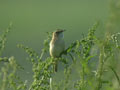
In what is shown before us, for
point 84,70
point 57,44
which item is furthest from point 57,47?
point 84,70

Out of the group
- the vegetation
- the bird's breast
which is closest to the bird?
the bird's breast

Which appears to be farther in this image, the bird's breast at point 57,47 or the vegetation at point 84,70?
the bird's breast at point 57,47

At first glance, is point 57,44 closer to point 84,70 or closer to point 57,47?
point 57,47

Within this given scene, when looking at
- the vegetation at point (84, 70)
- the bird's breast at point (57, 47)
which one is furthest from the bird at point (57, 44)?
the vegetation at point (84, 70)

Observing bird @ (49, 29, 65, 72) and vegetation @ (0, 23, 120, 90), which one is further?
bird @ (49, 29, 65, 72)

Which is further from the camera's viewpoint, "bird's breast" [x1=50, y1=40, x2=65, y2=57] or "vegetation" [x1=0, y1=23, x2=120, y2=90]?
"bird's breast" [x1=50, y1=40, x2=65, y2=57]

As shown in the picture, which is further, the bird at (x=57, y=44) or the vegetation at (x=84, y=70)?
Answer: the bird at (x=57, y=44)

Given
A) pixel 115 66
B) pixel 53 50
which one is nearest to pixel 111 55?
pixel 115 66

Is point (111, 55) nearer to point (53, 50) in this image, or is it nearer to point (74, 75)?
point (74, 75)

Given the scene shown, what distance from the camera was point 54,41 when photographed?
195 inches

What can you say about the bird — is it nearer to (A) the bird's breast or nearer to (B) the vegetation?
(A) the bird's breast

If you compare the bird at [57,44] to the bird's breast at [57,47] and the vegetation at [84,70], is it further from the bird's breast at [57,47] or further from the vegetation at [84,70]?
the vegetation at [84,70]

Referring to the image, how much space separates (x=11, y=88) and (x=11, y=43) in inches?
546

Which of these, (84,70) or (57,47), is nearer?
(84,70)
